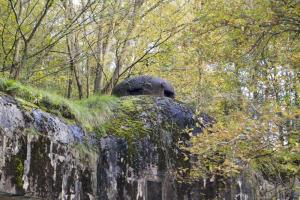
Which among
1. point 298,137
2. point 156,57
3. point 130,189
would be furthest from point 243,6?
point 156,57

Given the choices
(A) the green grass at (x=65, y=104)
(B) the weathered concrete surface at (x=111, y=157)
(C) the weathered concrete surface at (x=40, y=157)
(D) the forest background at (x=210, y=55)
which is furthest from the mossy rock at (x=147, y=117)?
Result: (C) the weathered concrete surface at (x=40, y=157)

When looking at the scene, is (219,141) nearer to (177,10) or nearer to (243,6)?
(243,6)

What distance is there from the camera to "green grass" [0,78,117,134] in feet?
14.6

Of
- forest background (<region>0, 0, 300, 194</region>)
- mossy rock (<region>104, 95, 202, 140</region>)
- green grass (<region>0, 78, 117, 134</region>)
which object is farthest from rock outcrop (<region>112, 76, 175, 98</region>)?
green grass (<region>0, 78, 117, 134</region>)

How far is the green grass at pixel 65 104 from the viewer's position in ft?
14.6

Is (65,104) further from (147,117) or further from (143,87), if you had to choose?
(143,87)

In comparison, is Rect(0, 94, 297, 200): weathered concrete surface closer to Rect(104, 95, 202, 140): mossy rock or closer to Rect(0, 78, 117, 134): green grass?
Rect(104, 95, 202, 140): mossy rock

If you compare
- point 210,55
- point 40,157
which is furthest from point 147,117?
point 40,157

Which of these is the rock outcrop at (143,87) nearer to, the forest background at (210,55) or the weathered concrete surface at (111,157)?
the weathered concrete surface at (111,157)

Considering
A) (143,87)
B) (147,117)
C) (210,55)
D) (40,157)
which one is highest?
(210,55)

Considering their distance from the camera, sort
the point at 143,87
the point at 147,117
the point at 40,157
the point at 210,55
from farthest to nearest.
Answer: the point at 210,55 < the point at 143,87 < the point at 147,117 < the point at 40,157

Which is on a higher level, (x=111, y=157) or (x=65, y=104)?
(x=65, y=104)

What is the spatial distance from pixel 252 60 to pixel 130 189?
2709 mm

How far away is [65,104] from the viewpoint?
508cm
